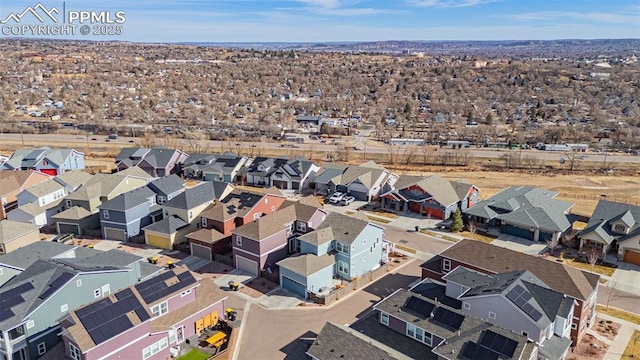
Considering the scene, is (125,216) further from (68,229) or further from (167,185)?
(68,229)

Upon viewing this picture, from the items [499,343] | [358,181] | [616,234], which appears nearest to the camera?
[499,343]

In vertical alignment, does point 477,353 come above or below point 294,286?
above

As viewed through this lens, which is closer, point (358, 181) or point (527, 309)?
point (527, 309)

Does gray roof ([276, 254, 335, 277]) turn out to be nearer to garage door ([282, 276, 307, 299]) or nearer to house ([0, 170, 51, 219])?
garage door ([282, 276, 307, 299])

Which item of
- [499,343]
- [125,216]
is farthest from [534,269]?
[125,216]

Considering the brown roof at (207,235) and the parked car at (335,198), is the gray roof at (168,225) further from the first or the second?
the parked car at (335,198)

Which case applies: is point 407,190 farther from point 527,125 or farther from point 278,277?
point 527,125

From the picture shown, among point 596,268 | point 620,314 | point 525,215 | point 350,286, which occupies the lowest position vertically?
point 620,314

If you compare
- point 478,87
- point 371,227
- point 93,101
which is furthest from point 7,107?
point 478,87

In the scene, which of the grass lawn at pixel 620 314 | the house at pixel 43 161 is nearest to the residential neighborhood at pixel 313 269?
the grass lawn at pixel 620 314

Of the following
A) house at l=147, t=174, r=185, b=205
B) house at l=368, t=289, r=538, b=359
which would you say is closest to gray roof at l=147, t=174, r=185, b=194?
house at l=147, t=174, r=185, b=205
